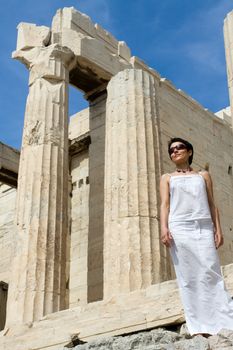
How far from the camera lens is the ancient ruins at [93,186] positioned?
13.3 metres

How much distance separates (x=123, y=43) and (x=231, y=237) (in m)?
8.04

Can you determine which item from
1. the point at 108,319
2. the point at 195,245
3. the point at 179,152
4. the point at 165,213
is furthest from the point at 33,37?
the point at 195,245

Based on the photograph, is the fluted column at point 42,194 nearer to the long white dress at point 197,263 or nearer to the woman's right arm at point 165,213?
the woman's right arm at point 165,213

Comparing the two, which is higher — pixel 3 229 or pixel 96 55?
pixel 96 55

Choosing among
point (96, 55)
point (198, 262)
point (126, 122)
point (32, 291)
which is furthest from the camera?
point (96, 55)

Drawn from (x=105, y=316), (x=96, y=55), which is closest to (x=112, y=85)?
(x=96, y=55)

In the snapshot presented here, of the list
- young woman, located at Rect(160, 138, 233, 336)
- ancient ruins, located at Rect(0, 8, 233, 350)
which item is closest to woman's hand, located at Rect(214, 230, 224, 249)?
young woman, located at Rect(160, 138, 233, 336)

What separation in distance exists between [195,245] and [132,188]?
7765 mm

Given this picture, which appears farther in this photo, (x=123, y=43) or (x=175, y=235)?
(x=123, y=43)

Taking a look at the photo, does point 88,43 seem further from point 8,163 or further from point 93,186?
point 8,163

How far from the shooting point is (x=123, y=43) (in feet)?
72.3

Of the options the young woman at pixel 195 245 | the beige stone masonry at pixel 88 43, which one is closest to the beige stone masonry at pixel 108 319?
the young woman at pixel 195 245

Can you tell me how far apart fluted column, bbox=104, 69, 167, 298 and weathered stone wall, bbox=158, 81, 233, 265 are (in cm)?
462

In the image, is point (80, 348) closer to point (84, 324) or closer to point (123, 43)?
point (84, 324)
